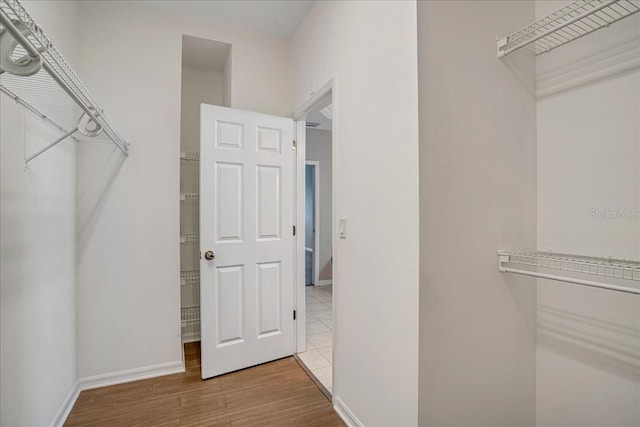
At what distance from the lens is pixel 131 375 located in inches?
87.4

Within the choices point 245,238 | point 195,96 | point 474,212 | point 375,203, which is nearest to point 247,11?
point 195,96

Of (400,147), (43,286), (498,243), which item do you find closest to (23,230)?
(43,286)

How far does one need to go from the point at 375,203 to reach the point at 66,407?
226 centimetres

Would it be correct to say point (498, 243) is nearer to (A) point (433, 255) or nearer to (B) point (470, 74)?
(A) point (433, 255)

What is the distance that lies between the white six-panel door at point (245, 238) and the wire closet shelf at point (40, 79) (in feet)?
2.32

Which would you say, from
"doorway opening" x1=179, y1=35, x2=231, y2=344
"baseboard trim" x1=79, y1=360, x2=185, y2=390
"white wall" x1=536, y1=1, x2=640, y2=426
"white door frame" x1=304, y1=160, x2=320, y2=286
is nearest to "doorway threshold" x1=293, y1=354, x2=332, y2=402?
"baseboard trim" x1=79, y1=360, x2=185, y2=390

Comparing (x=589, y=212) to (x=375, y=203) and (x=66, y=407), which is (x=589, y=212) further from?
(x=66, y=407)

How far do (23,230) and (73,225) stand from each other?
28.0 inches

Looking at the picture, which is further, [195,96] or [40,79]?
[195,96]

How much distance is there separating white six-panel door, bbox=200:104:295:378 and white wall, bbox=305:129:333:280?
2.69 meters

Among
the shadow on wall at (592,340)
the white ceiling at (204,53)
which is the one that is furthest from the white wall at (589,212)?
the white ceiling at (204,53)

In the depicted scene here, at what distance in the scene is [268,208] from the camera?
250 cm

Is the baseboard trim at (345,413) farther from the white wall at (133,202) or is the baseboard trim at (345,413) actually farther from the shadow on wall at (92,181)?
the shadow on wall at (92,181)

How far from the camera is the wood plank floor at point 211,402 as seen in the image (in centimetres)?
179
